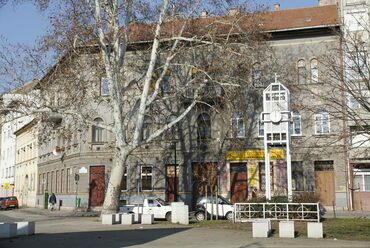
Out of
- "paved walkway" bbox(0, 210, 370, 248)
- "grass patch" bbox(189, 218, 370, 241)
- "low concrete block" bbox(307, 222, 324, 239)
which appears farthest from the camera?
"grass patch" bbox(189, 218, 370, 241)

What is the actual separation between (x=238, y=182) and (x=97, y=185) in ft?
36.3

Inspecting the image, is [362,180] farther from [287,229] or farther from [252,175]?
[287,229]

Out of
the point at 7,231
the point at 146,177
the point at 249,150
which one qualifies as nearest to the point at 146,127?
the point at 146,177

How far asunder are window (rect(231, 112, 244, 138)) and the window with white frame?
822cm

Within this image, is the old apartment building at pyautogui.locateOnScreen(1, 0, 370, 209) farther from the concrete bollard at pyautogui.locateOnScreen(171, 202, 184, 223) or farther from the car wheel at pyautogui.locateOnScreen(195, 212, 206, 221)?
the concrete bollard at pyautogui.locateOnScreen(171, 202, 184, 223)

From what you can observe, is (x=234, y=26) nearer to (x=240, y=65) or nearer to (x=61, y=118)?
(x=240, y=65)

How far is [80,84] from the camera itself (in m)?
25.9

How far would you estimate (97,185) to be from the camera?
123ft

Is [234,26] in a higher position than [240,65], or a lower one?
higher

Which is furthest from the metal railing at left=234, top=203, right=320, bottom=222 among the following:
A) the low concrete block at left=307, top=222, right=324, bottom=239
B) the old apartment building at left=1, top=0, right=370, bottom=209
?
the old apartment building at left=1, top=0, right=370, bottom=209

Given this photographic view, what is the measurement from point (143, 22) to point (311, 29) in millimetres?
13788

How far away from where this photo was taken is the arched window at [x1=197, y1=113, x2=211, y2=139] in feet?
118

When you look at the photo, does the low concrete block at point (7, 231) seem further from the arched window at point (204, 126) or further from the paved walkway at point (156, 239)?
the arched window at point (204, 126)

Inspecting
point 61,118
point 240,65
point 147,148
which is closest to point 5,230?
point 61,118
